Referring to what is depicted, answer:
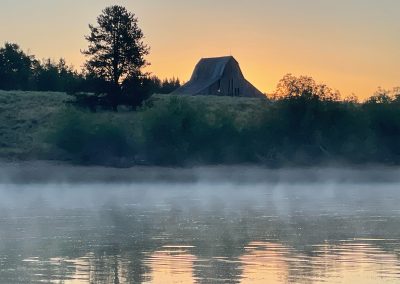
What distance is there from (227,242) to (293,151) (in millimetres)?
45932

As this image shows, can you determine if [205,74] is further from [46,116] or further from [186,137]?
[186,137]

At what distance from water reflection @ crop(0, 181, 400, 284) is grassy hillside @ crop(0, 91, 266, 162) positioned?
18774 millimetres

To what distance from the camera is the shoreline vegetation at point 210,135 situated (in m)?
68.8

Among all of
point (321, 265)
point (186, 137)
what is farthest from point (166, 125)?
point (321, 265)

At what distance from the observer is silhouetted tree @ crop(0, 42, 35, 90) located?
100938 millimetres

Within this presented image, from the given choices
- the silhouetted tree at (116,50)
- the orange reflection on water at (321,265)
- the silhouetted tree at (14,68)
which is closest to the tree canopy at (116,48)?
the silhouetted tree at (116,50)

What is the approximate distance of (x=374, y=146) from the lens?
7519cm

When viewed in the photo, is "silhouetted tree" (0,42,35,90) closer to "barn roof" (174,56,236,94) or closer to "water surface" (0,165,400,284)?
Result: "barn roof" (174,56,236,94)

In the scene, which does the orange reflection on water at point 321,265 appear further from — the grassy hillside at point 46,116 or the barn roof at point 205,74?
the barn roof at point 205,74

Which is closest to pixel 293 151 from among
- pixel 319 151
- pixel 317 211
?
pixel 319 151

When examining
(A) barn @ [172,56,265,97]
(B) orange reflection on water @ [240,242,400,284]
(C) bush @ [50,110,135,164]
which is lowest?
(B) orange reflection on water @ [240,242,400,284]

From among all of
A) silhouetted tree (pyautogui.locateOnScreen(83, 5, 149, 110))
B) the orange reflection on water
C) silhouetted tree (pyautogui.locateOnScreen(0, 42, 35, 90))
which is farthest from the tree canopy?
the orange reflection on water

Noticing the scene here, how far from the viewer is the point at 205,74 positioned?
108 meters

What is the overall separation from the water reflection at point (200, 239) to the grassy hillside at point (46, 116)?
18.8 meters
